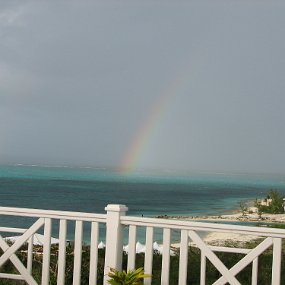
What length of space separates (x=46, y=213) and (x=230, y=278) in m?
1.98

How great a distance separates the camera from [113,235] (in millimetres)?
5008

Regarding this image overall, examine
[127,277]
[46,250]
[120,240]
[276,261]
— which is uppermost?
[120,240]

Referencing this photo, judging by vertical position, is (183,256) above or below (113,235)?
below

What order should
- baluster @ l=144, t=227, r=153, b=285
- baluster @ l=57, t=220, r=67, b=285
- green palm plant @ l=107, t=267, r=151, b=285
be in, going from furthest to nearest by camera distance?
baluster @ l=57, t=220, r=67, b=285 < baluster @ l=144, t=227, r=153, b=285 < green palm plant @ l=107, t=267, r=151, b=285

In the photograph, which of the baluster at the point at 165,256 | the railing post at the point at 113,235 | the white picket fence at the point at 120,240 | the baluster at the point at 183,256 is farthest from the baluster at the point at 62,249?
the baluster at the point at 183,256

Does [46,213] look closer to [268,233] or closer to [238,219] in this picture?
[268,233]

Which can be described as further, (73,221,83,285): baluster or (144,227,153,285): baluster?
(73,221,83,285): baluster

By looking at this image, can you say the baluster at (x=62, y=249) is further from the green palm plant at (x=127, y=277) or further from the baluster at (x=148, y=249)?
the baluster at (x=148, y=249)

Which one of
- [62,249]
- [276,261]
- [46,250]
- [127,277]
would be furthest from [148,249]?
[276,261]

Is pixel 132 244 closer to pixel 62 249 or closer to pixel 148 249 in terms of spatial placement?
pixel 148 249

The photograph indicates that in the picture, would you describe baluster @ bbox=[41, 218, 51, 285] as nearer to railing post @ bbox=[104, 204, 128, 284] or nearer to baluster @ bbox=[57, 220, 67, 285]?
baluster @ bbox=[57, 220, 67, 285]

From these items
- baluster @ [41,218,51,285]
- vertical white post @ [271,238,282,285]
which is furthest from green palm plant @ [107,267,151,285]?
vertical white post @ [271,238,282,285]

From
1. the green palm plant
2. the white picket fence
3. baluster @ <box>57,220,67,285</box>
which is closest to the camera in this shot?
Result: the white picket fence

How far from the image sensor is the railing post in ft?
16.4
